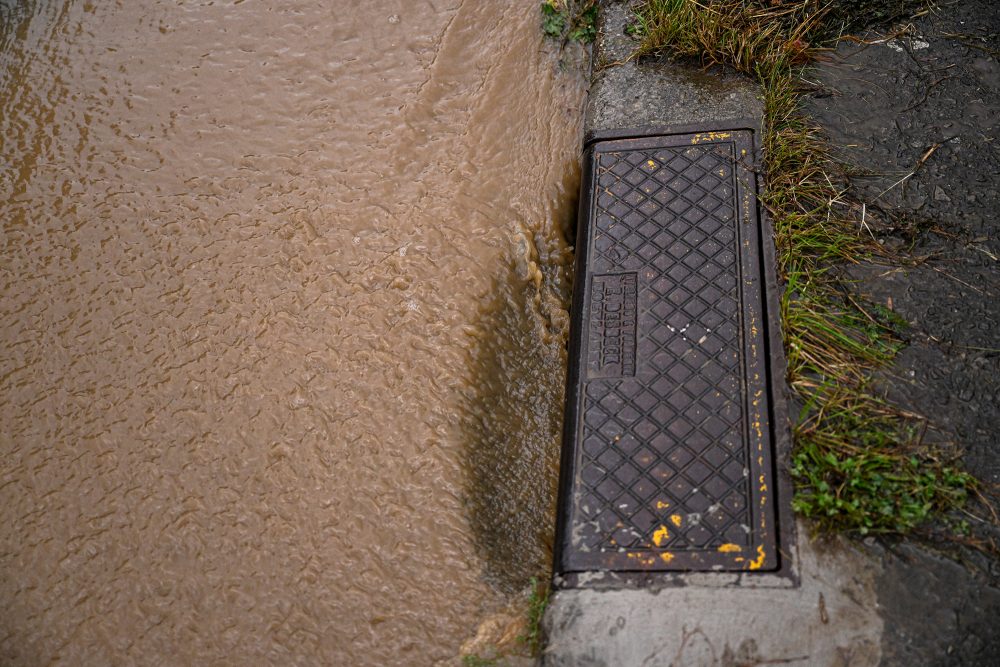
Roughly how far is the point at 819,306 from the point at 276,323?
160 cm

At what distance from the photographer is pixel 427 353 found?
2510 mm

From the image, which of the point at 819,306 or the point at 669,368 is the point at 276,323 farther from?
the point at 819,306

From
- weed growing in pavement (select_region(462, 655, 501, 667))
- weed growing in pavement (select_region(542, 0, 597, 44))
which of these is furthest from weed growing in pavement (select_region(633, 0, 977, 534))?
weed growing in pavement (select_region(462, 655, 501, 667))

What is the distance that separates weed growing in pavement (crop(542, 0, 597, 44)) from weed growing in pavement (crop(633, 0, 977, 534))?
197mm

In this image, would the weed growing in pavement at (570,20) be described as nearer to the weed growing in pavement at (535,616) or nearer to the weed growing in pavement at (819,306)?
the weed growing in pavement at (819,306)

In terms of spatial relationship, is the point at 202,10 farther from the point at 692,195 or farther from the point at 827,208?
the point at 827,208

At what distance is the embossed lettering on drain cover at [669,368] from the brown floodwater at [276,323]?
0.18 metres

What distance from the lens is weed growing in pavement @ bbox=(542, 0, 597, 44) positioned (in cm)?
312

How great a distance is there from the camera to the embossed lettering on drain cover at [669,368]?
205cm

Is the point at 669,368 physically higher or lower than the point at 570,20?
lower

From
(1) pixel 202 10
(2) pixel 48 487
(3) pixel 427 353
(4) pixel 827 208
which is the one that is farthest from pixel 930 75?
(2) pixel 48 487

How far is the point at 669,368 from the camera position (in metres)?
2.28

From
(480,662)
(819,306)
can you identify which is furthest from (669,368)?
(480,662)

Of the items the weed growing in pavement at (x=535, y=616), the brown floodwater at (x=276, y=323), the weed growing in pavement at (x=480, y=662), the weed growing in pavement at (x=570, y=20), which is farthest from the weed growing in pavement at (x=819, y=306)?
the weed growing in pavement at (x=480, y=662)
